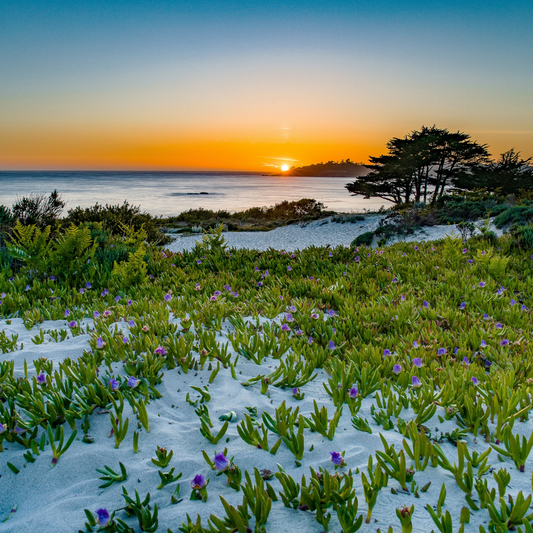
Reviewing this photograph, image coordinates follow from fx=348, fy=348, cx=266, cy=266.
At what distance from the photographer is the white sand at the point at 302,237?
49.2ft

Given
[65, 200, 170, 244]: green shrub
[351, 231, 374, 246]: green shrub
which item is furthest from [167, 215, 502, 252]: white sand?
[65, 200, 170, 244]: green shrub

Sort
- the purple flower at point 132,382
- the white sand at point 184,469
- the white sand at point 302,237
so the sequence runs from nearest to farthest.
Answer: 1. the white sand at point 184,469
2. the purple flower at point 132,382
3. the white sand at point 302,237

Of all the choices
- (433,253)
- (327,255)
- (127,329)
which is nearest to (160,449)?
(127,329)

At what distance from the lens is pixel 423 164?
30.0 m

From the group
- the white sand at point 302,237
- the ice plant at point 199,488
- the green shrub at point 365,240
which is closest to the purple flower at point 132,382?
the ice plant at point 199,488

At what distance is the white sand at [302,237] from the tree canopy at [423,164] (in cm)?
1440

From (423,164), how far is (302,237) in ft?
62.9

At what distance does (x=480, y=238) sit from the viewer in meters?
8.10

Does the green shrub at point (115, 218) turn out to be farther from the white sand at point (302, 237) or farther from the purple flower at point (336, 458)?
the purple flower at point (336, 458)

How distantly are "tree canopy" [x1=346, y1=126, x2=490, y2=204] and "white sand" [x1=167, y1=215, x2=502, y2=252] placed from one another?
567 inches

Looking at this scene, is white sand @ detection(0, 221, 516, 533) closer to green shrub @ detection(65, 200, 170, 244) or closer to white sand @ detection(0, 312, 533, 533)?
white sand @ detection(0, 312, 533, 533)

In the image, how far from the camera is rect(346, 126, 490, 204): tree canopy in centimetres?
2989

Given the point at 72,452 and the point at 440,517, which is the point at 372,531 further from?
the point at 72,452

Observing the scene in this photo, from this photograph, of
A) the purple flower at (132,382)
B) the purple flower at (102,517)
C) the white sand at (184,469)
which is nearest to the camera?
the purple flower at (102,517)
